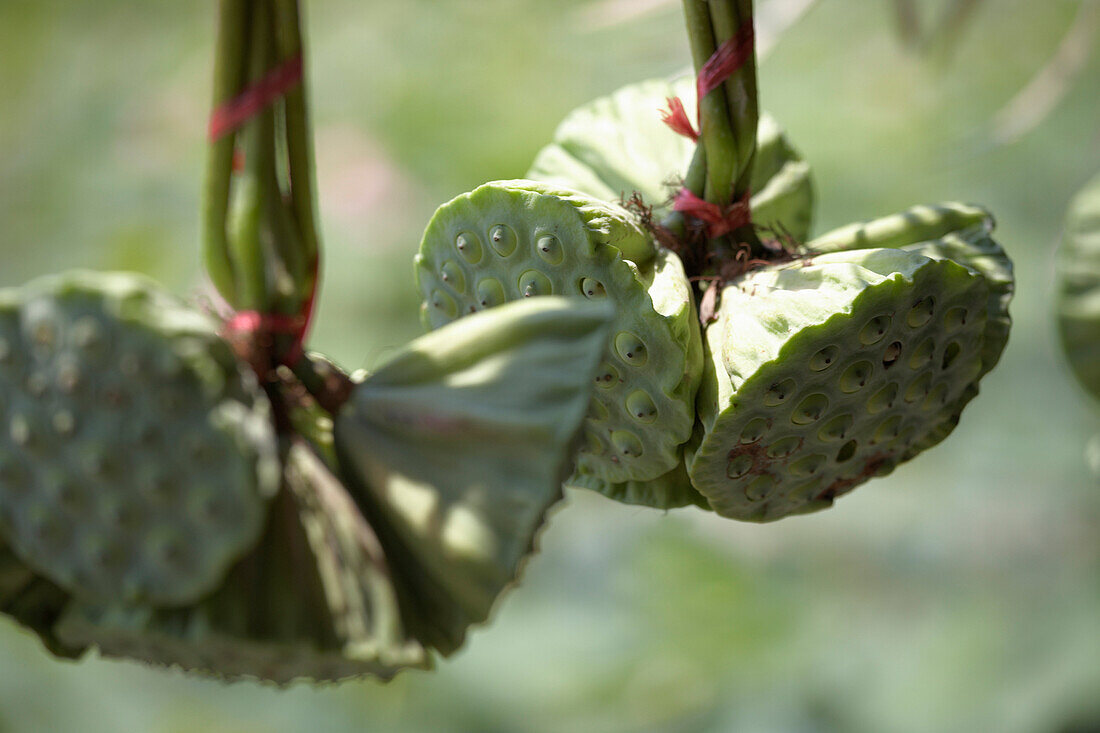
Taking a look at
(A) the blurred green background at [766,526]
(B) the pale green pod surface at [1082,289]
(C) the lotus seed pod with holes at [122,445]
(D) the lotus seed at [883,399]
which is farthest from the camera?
(A) the blurred green background at [766,526]

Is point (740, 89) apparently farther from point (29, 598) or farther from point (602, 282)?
point (29, 598)

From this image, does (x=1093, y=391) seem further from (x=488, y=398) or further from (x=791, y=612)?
(x=791, y=612)

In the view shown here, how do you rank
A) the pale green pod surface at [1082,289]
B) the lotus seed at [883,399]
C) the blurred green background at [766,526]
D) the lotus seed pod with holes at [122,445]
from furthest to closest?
1. the blurred green background at [766,526]
2. the pale green pod surface at [1082,289]
3. the lotus seed at [883,399]
4. the lotus seed pod with holes at [122,445]

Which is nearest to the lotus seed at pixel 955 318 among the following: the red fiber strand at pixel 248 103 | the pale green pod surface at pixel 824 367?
the pale green pod surface at pixel 824 367

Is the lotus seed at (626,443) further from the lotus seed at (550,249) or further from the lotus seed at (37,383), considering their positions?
the lotus seed at (37,383)

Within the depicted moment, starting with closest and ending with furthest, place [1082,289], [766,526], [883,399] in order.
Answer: [883,399]
[1082,289]
[766,526]

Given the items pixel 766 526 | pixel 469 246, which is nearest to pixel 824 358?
pixel 469 246

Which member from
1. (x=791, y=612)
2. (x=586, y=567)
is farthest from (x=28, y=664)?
(x=791, y=612)
